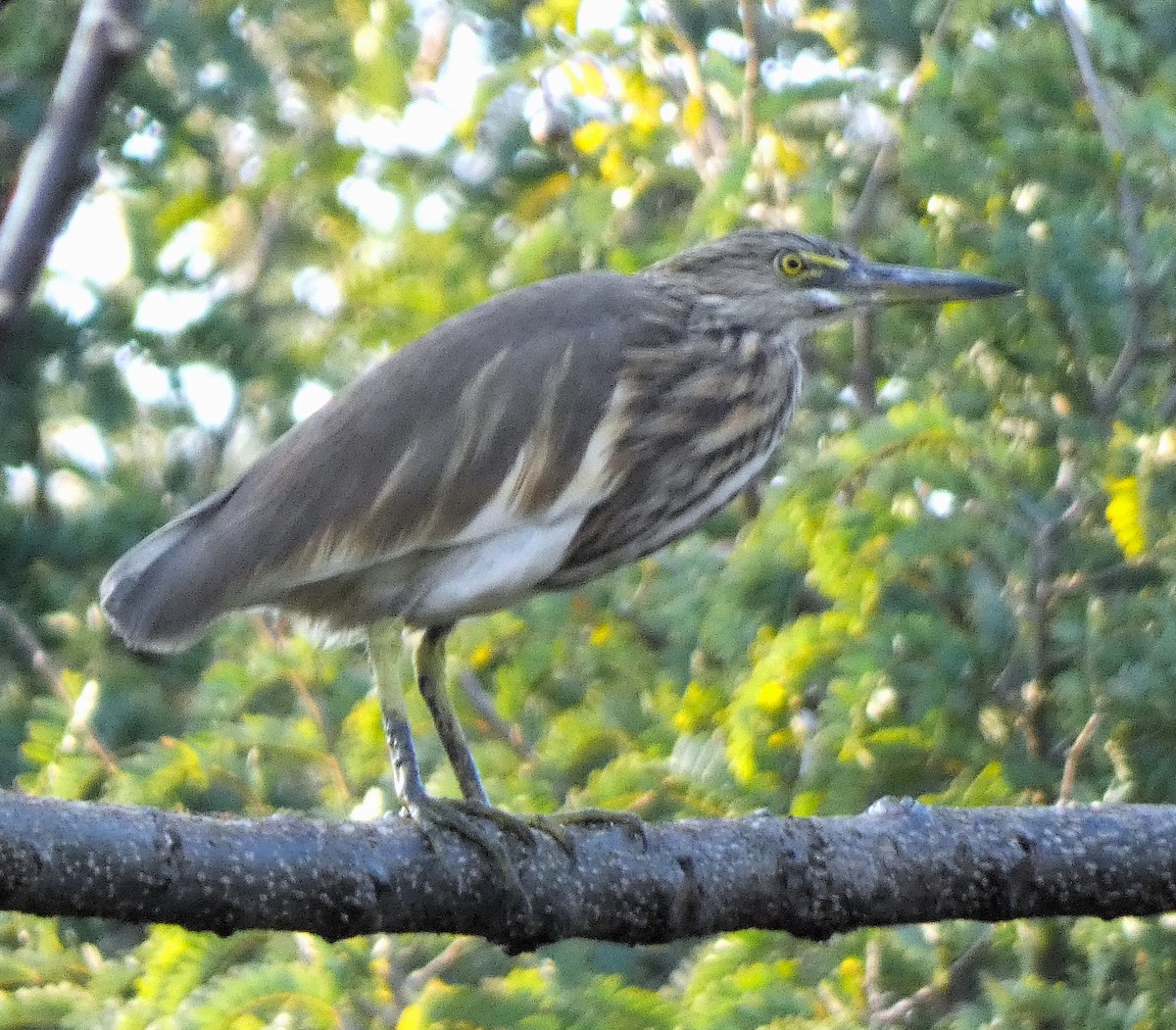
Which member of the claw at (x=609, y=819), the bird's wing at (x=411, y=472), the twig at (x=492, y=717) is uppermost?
the bird's wing at (x=411, y=472)

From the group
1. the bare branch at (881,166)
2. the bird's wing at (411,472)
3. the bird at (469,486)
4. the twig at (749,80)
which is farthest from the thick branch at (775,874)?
the twig at (749,80)

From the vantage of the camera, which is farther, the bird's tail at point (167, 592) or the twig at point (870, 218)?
the twig at point (870, 218)

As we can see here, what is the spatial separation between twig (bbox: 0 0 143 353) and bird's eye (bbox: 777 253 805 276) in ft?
6.33

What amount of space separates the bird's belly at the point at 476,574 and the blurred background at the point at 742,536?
315 millimetres

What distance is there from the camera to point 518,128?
4164mm

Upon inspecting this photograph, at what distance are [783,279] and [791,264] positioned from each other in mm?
30

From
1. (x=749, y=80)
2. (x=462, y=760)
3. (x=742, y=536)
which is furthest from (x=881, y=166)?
(x=462, y=760)

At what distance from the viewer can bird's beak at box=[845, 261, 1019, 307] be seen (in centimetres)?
300

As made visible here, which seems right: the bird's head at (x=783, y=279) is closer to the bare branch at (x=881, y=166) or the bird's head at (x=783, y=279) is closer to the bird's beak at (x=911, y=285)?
the bird's beak at (x=911, y=285)

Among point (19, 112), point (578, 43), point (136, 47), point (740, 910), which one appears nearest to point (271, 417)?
point (578, 43)

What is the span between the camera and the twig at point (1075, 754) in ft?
8.61

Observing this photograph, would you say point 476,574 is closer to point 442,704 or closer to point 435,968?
point 442,704

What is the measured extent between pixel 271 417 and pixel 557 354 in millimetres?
1767

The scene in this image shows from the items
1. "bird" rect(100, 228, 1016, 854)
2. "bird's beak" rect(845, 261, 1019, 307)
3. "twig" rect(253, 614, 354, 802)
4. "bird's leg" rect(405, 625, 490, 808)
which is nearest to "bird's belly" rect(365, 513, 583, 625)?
"bird" rect(100, 228, 1016, 854)
